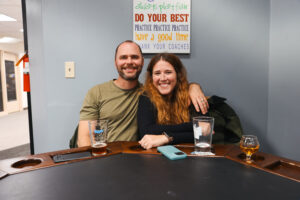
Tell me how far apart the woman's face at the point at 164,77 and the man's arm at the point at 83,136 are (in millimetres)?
606

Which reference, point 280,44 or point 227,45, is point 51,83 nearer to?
point 227,45

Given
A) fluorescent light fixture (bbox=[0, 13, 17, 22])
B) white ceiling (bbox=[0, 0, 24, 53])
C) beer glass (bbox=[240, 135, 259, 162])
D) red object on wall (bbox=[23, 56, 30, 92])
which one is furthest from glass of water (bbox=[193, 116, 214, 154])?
fluorescent light fixture (bbox=[0, 13, 17, 22])

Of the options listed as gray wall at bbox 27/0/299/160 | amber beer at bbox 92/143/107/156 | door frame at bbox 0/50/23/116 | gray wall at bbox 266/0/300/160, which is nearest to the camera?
amber beer at bbox 92/143/107/156

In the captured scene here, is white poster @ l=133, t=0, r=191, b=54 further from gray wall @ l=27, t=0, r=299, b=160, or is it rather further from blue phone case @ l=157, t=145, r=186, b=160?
blue phone case @ l=157, t=145, r=186, b=160

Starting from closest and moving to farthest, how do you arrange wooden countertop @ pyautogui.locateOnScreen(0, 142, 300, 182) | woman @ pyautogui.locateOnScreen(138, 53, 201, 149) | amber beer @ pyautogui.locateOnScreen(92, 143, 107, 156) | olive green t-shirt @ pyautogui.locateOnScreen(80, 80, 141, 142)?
wooden countertop @ pyautogui.locateOnScreen(0, 142, 300, 182) → amber beer @ pyautogui.locateOnScreen(92, 143, 107, 156) → woman @ pyautogui.locateOnScreen(138, 53, 201, 149) → olive green t-shirt @ pyautogui.locateOnScreen(80, 80, 141, 142)

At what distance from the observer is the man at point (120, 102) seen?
152 centimetres

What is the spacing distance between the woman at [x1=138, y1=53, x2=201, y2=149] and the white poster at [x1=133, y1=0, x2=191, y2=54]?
39 centimetres

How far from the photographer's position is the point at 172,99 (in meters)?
1.46

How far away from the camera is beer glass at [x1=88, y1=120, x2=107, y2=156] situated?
0.91m

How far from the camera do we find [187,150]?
969 millimetres

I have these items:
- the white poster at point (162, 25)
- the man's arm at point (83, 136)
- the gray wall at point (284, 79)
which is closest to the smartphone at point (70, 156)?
the man's arm at point (83, 136)

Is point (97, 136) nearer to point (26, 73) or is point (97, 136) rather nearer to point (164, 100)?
point (164, 100)

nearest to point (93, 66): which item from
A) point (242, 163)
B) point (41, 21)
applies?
→ point (41, 21)

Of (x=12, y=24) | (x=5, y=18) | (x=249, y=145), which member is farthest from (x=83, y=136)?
(x=12, y=24)
